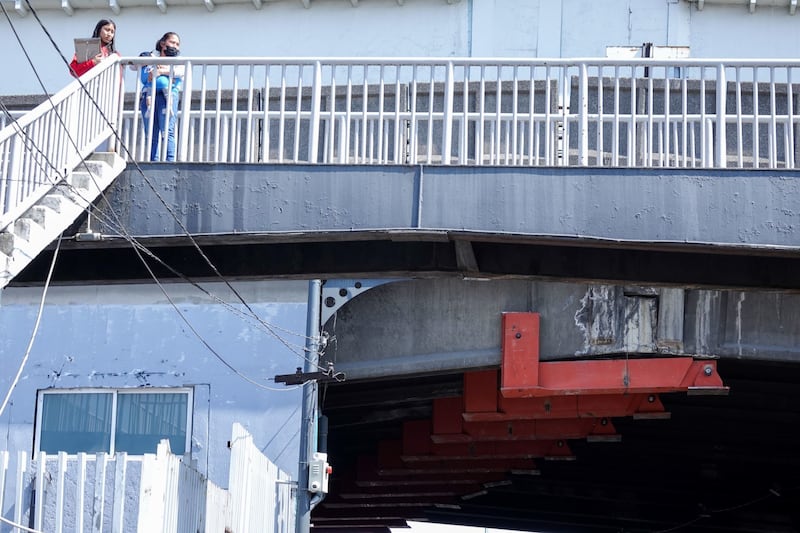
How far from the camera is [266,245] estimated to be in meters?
17.9

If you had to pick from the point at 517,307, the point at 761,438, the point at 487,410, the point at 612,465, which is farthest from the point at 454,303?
the point at 612,465

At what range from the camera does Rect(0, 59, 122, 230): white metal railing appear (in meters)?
14.7

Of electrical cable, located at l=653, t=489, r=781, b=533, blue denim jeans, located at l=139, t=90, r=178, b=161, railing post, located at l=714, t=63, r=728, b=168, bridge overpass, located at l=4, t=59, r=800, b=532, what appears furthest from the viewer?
electrical cable, located at l=653, t=489, r=781, b=533

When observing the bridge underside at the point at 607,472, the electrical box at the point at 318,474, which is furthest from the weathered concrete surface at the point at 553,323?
the electrical box at the point at 318,474

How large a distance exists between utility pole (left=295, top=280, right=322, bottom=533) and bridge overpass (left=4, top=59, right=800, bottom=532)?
254mm

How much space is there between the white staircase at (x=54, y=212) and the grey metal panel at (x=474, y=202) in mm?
417

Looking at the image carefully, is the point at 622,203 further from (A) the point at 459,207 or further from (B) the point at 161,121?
(B) the point at 161,121

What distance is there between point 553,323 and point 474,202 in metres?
3.28

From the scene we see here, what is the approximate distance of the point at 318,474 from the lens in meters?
19.5

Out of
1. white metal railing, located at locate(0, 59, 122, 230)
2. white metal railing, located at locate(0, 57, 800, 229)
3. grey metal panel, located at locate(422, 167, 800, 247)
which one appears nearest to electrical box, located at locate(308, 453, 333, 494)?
white metal railing, located at locate(0, 57, 800, 229)

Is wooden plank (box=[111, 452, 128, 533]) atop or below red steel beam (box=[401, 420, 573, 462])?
below

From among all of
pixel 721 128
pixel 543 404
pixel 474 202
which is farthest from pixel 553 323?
pixel 721 128

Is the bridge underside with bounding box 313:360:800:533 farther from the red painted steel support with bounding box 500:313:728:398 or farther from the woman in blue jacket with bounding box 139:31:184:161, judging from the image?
the woman in blue jacket with bounding box 139:31:184:161

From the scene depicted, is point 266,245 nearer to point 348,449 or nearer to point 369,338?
point 369,338
